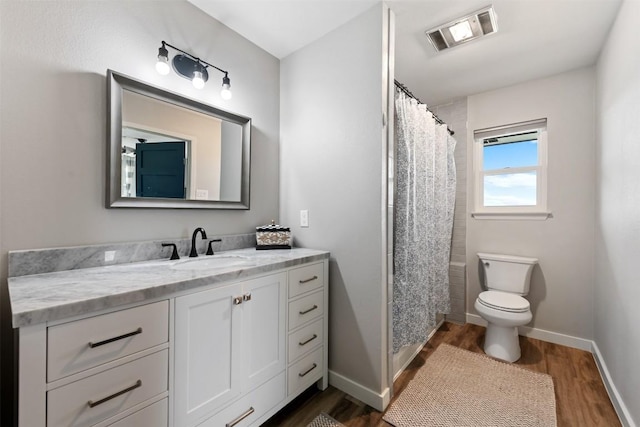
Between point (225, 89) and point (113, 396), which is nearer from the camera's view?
point (113, 396)

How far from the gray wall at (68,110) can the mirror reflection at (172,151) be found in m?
0.07

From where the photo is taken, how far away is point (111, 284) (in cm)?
99

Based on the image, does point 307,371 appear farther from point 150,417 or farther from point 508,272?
point 508,272

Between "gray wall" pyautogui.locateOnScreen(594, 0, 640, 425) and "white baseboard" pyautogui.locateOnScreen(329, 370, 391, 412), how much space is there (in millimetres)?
1225

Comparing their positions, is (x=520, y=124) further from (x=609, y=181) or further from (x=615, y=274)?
(x=615, y=274)

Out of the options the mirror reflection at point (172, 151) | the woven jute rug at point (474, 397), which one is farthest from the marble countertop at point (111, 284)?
the woven jute rug at point (474, 397)

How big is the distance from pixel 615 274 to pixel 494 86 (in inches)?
75.9

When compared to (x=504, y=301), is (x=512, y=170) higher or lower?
higher

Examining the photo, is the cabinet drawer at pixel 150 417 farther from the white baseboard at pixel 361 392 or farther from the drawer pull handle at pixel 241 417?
the white baseboard at pixel 361 392

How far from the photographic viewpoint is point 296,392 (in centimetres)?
155

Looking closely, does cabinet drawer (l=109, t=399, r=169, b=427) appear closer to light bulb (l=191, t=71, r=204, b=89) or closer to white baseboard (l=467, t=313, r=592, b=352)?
light bulb (l=191, t=71, r=204, b=89)

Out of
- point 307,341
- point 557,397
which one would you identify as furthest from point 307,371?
point 557,397

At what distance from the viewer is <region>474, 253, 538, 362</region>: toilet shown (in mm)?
2092

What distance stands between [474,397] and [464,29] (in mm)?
2463
